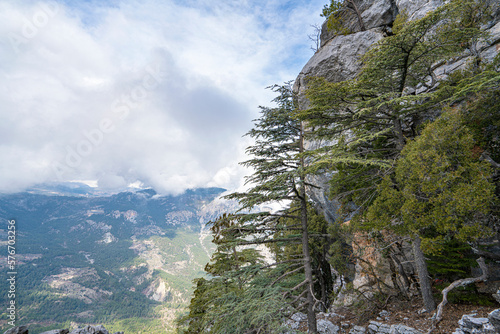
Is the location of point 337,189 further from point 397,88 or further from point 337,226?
point 397,88

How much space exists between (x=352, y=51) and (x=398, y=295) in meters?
16.8

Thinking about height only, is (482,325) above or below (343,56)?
below

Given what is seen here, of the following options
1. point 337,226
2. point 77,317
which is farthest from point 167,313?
point 337,226

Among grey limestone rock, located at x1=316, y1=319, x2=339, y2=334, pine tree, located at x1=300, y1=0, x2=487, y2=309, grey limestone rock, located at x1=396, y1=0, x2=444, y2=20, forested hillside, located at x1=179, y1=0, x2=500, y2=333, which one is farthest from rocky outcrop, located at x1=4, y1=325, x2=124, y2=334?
grey limestone rock, located at x1=396, y1=0, x2=444, y2=20

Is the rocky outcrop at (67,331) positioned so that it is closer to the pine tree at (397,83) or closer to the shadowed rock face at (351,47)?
the pine tree at (397,83)

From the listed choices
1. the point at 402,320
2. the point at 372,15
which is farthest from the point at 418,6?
the point at 402,320

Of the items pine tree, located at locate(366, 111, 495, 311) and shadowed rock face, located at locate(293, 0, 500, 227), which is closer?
pine tree, located at locate(366, 111, 495, 311)

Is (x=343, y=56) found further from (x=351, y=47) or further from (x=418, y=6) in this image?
(x=418, y=6)

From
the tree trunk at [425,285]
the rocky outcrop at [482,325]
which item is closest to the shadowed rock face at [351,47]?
the tree trunk at [425,285]

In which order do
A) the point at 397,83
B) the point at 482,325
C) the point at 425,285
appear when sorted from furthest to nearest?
the point at 397,83
the point at 425,285
the point at 482,325

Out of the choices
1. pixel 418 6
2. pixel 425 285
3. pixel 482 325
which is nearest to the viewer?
pixel 482 325

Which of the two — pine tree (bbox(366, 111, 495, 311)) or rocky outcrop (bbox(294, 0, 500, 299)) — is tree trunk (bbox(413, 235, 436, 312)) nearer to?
pine tree (bbox(366, 111, 495, 311))

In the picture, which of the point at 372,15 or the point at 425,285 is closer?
the point at 425,285

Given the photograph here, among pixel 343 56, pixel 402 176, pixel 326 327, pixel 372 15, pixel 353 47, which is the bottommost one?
pixel 326 327
